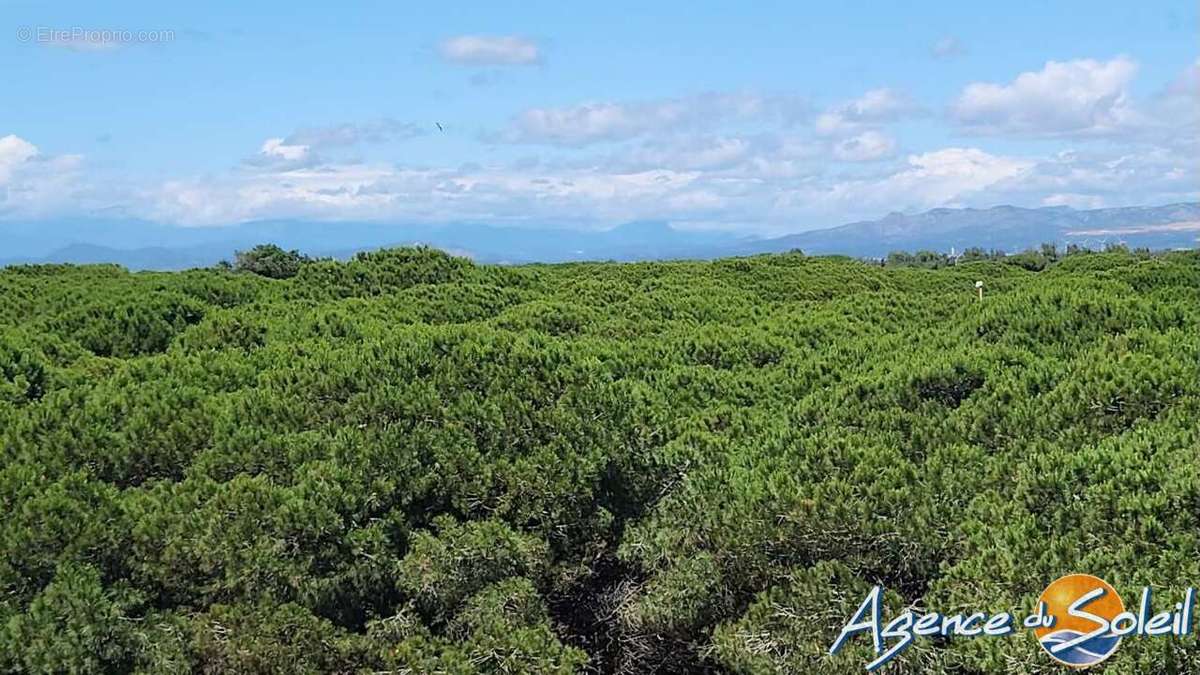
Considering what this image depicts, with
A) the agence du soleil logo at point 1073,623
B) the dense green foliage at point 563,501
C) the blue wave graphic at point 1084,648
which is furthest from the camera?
the dense green foliage at point 563,501

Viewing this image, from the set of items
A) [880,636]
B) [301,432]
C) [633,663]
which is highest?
[301,432]

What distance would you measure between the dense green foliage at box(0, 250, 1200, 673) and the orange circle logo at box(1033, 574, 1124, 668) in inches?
3.1

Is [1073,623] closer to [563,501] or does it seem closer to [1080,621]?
[1080,621]

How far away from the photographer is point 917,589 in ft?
18.8

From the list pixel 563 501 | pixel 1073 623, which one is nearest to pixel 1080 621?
pixel 1073 623

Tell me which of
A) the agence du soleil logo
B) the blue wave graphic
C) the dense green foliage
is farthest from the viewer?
the dense green foliage

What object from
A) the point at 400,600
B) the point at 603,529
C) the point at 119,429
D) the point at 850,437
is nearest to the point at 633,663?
the point at 603,529

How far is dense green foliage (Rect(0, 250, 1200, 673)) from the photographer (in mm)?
5223

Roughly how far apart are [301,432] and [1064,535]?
462cm

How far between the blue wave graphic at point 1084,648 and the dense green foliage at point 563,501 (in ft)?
0.25

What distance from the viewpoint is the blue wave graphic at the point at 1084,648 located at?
14.9ft

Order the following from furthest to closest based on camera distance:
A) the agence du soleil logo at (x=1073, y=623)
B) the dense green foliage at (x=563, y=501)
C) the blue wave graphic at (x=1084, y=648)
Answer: the dense green foliage at (x=563, y=501), the blue wave graphic at (x=1084, y=648), the agence du soleil logo at (x=1073, y=623)

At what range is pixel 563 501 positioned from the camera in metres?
6.57

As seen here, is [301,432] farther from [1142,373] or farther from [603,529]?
[1142,373]
